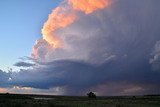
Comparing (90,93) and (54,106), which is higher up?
(90,93)

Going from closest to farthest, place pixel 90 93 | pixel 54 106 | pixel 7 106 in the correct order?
1. pixel 7 106
2. pixel 54 106
3. pixel 90 93

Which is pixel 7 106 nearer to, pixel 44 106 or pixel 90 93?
pixel 44 106

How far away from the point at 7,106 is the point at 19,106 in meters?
2.75

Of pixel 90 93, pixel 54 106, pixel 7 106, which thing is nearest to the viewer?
pixel 7 106

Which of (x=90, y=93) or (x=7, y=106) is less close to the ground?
(x=90, y=93)

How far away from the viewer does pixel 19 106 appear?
68.9m

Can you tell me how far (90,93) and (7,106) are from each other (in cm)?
9677

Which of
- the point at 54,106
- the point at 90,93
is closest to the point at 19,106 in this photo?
the point at 54,106

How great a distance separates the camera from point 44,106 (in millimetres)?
72125

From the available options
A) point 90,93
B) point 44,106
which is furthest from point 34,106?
point 90,93

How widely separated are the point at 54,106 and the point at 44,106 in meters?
4.21

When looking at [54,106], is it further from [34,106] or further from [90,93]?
[90,93]

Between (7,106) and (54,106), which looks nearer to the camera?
(7,106)

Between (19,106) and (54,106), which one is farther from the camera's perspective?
(54,106)
